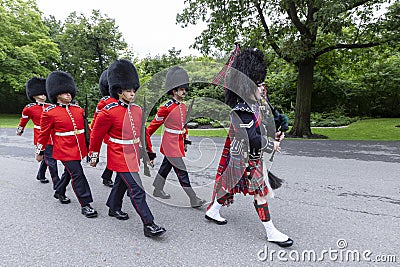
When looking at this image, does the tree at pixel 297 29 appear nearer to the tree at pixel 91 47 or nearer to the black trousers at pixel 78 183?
the black trousers at pixel 78 183

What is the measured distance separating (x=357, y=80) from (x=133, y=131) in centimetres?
2104

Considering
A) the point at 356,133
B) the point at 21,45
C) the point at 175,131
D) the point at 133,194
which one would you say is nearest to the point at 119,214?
the point at 133,194

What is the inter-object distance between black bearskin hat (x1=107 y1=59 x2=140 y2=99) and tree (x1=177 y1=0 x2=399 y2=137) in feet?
24.5

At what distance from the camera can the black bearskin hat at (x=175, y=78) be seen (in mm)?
3684

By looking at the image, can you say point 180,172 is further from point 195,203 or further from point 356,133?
point 356,133

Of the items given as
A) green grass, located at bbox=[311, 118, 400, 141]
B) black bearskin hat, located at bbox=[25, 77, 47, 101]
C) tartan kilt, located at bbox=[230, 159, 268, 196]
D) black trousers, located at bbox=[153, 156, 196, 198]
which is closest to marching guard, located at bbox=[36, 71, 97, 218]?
black trousers, located at bbox=[153, 156, 196, 198]

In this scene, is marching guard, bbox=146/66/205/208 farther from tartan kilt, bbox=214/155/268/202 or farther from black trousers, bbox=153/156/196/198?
tartan kilt, bbox=214/155/268/202

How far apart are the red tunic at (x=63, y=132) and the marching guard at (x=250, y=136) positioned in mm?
2056

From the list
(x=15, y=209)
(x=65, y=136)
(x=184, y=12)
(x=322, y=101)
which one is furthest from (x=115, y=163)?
(x=322, y=101)

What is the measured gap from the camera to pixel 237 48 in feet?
10.9

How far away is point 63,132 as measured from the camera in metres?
3.96

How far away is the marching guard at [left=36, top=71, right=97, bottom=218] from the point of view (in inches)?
151

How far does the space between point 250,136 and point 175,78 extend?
1.33 meters

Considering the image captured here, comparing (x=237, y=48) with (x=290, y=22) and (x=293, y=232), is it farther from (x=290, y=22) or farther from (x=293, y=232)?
(x=290, y=22)
